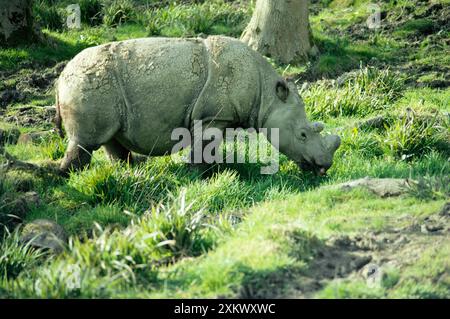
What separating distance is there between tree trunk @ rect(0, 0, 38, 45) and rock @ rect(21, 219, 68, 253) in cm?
701

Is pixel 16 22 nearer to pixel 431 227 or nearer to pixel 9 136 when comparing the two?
pixel 9 136

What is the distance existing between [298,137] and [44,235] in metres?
3.35

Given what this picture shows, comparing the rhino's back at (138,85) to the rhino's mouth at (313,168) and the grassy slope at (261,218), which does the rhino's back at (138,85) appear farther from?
the rhino's mouth at (313,168)

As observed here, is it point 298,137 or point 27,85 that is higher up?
point 298,137

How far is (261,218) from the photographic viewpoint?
319 inches

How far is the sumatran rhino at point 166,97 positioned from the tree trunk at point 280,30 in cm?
462

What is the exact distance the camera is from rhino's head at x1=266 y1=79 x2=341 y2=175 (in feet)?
32.4

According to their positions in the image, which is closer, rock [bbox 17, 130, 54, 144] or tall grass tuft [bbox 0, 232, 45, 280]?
tall grass tuft [bbox 0, 232, 45, 280]

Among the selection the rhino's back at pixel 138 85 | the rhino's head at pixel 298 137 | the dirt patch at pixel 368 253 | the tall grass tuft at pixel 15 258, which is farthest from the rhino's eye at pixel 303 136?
the tall grass tuft at pixel 15 258

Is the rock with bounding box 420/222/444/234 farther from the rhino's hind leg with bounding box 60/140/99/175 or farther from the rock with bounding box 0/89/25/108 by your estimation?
the rock with bounding box 0/89/25/108

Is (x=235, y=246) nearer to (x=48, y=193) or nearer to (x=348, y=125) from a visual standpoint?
(x=48, y=193)

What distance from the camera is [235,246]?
7148mm

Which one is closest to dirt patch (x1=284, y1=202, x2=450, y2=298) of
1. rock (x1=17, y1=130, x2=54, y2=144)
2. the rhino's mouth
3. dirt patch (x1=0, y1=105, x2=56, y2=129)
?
the rhino's mouth

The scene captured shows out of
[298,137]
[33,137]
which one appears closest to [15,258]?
[298,137]
